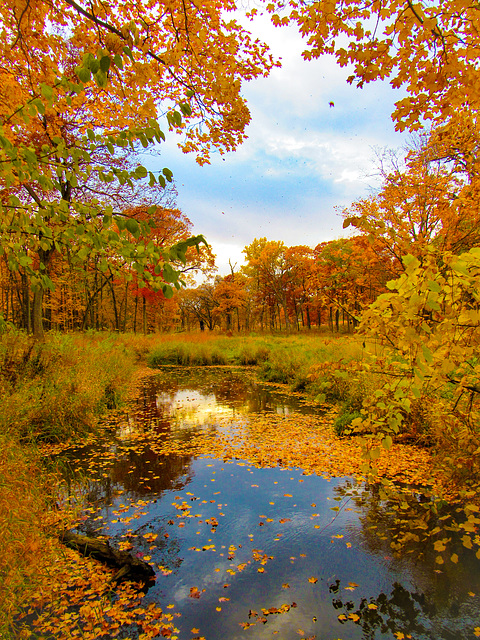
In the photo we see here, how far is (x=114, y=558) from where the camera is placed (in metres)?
2.88

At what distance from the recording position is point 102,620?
230cm

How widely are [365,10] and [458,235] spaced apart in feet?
25.3

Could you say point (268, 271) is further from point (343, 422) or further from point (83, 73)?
point (83, 73)

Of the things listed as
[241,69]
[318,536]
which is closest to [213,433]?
[318,536]

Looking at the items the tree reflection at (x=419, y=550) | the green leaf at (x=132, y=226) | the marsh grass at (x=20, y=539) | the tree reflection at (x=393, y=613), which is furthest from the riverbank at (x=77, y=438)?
the green leaf at (x=132, y=226)

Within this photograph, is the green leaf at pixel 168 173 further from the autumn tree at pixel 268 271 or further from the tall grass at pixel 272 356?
the autumn tree at pixel 268 271

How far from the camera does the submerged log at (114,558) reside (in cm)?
274

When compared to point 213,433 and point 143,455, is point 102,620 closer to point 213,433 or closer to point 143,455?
point 143,455

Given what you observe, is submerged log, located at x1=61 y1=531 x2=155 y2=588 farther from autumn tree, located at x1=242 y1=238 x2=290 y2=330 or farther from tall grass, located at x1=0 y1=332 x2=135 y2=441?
autumn tree, located at x1=242 y1=238 x2=290 y2=330

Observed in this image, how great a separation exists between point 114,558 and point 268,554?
1.34m

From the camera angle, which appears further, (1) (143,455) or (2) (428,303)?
(1) (143,455)

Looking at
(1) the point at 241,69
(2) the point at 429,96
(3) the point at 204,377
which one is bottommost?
(3) the point at 204,377

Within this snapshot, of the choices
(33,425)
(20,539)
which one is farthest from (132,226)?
(33,425)

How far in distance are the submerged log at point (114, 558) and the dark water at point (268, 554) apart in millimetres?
124
